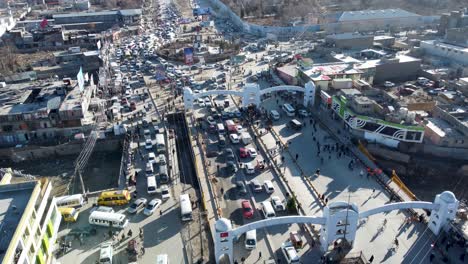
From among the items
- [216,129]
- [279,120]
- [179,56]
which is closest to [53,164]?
[216,129]

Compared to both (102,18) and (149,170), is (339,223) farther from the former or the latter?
(102,18)

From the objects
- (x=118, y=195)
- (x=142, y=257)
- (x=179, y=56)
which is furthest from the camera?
(x=179, y=56)

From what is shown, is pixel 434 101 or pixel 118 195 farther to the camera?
pixel 434 101

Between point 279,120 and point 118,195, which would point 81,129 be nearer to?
point 118,195

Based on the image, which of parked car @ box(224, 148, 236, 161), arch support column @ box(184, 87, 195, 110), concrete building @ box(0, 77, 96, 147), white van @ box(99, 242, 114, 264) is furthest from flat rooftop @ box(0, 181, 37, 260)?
arch support column @ box(184, 87, 195, 110)

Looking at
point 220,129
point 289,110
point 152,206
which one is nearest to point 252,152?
point 220,129

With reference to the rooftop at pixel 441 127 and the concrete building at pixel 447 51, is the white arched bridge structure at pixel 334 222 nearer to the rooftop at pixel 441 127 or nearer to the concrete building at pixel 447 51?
the rooftop at pixel 441 127
